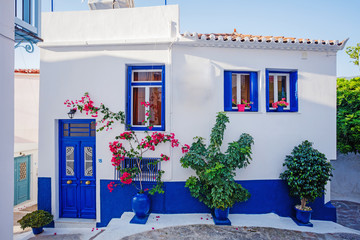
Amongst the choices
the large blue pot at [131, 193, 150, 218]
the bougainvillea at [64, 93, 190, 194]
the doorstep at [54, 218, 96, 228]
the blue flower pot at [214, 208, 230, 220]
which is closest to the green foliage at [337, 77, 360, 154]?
the blue flower pot at [214, 208, 230, 220]

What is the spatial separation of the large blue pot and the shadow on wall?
27.4ft

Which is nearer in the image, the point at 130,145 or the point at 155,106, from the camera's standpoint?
the point at 130,145

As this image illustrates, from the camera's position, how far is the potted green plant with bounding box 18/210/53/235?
5844mm

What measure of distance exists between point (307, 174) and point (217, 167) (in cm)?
262

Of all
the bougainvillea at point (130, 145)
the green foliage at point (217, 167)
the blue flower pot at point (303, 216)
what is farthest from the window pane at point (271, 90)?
the blue flower pot at point (303, 216)

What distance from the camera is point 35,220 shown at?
5871 millimetres

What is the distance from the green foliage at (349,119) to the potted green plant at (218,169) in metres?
4.77

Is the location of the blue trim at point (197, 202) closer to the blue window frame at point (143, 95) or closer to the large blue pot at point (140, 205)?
the large blue pot at point (140, 205)

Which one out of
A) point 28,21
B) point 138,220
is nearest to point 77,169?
point 138,220

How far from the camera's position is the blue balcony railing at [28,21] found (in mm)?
4051

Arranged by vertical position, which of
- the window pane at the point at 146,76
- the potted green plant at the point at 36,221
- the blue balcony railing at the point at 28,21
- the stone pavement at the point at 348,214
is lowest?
the stone pavement at the point at 348,214

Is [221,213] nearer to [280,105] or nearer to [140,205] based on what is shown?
[140,205]

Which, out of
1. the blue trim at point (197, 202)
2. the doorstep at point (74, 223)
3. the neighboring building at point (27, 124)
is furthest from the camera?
the neighboring building at point (27, 124)

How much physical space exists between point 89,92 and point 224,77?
4.32 metres
